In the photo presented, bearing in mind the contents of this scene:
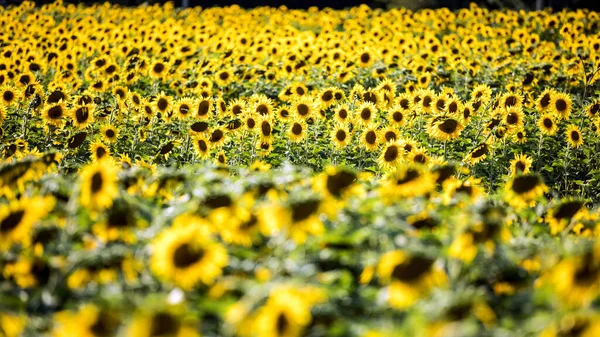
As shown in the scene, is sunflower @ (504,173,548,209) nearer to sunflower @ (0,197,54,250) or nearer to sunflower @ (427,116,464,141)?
sunflower @ (0,197,54,250)

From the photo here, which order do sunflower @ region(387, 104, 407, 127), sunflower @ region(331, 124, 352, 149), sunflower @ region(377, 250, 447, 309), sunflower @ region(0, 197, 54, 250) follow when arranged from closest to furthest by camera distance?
sunflower @ region(377, 250, 447, 309)
sunflower @ region(0, 197, 54, 250)
sunflower @ region(331, 124, 352, 149)
sunflower @ region(387, 104, 407, 127)

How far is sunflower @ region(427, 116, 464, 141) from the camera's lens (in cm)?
628

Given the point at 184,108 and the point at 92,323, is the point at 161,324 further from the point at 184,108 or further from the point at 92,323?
the point at 184,108

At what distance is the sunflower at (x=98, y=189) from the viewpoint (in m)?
2.83

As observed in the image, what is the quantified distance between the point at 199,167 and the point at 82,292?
1232 millimetres

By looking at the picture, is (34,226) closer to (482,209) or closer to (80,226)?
(80,226)

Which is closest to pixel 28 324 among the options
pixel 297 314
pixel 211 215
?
pixel 211 215

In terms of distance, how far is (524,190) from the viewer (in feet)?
11.4

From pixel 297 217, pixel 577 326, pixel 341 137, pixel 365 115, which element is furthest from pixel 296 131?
pixel 577 326

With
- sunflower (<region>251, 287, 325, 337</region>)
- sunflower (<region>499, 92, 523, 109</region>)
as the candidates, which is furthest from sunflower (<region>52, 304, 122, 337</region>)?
sunflower (<region>499, 92, 523, 109</region>)

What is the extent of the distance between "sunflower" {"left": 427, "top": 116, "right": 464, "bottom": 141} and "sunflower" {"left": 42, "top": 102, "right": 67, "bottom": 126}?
343 cm

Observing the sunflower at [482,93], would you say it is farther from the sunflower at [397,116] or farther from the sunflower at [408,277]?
the sunflower at [408,277]

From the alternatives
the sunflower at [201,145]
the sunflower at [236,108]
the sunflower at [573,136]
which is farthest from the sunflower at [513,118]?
the sunflower at [201,145]

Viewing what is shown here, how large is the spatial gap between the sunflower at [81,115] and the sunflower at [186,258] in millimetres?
4277
